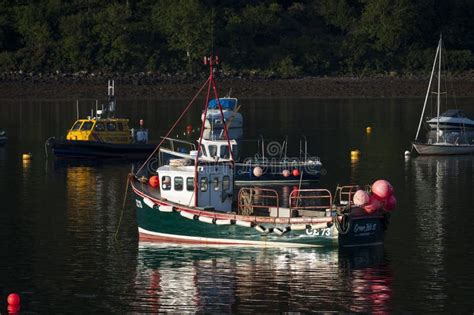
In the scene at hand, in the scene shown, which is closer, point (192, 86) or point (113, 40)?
point (192, 86)

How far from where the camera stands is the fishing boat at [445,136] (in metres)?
104

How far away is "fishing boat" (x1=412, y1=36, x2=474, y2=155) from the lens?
103812mm

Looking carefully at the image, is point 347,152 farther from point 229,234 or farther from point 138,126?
point 229,234

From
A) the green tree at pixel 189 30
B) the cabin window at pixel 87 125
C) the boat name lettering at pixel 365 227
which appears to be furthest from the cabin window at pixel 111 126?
the green tree at pixel 189 30

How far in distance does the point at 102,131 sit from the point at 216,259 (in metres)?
43.8

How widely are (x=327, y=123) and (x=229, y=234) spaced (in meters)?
73.6

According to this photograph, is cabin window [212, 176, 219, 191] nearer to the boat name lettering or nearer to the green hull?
the green hull

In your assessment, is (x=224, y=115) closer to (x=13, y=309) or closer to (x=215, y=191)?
(x=215, y=191)

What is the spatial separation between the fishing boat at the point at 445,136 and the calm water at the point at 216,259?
12.9 feet

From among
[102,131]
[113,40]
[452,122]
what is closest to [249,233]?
[102,131]

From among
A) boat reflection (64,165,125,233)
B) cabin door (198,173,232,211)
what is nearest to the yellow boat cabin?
boat reflection (64,165,125,233)

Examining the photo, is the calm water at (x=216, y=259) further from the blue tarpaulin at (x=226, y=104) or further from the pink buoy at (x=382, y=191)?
the blue tarpaulin at (x=226, y=104)

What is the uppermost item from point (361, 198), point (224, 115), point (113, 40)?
point (113, 40)

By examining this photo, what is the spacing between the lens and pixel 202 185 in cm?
6303
